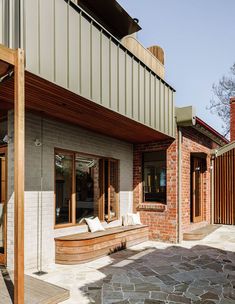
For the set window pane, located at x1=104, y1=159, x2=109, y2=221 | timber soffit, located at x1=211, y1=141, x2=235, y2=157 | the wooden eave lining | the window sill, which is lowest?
the window sill

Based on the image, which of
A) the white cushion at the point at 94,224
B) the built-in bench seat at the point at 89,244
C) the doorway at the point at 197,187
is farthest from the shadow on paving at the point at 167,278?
the doorway at the point at 197,187

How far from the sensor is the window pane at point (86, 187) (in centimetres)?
714

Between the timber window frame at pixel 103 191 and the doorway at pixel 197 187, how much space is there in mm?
2990

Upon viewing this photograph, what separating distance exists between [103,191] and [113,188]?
54 centimetres

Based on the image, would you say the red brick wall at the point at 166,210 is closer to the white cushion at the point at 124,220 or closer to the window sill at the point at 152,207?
the window sill at the point at 152,207

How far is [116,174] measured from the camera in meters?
8.65

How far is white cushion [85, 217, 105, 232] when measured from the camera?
7.17 meters

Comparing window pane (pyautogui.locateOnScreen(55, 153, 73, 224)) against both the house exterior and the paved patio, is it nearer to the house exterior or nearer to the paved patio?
the house exterior

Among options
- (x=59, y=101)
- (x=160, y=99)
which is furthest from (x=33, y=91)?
(x=160, y=99)

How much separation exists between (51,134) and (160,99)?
118 inches

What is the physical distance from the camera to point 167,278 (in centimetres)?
529

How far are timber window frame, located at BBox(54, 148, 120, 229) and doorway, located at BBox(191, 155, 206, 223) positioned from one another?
299cm

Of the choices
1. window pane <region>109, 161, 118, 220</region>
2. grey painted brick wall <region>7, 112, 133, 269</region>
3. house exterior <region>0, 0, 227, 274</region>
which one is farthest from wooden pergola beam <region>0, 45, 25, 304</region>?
window pane <region>109, 161, 118, 220</region>

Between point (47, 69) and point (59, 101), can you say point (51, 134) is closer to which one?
point (59, 101)
